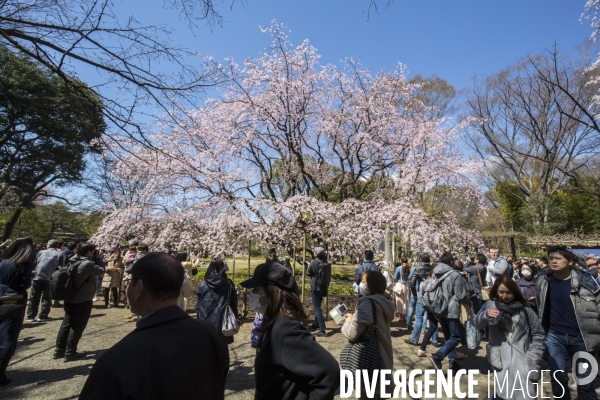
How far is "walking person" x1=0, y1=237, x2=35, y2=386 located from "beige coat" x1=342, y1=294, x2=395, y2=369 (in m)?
3.78

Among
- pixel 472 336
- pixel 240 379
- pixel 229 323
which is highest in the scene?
pixel 229 323

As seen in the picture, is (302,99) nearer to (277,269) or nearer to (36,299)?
(36,299)

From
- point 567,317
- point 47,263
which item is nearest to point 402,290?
point 567,317

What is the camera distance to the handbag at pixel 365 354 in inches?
103

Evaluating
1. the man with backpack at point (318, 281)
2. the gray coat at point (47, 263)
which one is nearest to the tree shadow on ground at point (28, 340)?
the gray coat at point (47, 263)

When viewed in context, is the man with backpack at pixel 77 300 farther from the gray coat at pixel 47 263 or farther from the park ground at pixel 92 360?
the gray coat at pixel 47 263

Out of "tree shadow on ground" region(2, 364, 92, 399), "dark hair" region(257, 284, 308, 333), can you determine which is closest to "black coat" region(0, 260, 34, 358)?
"tree shadow on ground" region(2, 364, 92, 399)

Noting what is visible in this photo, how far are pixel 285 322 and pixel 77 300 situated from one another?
4346 mm

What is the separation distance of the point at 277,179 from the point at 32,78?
8.25 meters

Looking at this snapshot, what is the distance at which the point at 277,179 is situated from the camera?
45.8 feet

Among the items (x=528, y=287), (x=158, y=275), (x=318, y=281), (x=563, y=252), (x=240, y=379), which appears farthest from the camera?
(x=318, y=281)

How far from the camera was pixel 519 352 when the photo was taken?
297 centimetres

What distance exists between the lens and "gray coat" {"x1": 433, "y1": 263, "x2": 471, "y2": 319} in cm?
479

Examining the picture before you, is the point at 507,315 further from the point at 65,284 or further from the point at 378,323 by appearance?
the point at 65,284
